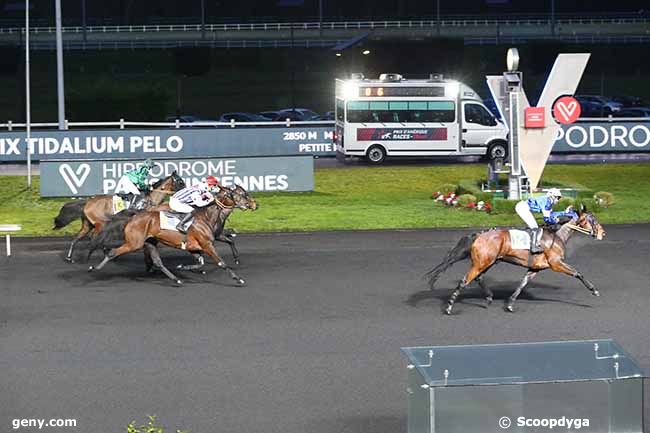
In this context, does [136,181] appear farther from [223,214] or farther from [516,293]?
[516,293]

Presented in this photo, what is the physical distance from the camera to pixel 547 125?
3014cm

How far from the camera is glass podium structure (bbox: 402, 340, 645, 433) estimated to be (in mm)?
9648

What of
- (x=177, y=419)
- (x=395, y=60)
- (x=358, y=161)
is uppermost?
(x=395, y=60)

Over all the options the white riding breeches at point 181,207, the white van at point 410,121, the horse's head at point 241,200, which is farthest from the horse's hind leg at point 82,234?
the white van at point 410,121

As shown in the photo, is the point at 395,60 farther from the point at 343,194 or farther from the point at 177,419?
the point at 177,419

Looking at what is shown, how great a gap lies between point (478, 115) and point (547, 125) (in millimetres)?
10638

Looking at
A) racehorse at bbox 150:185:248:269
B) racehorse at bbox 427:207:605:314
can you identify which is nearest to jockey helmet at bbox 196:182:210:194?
racehorse at bbox 150:185:248:269

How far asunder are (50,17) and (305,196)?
192 feet

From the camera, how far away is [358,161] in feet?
136

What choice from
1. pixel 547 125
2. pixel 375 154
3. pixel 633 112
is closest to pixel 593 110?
pixel 633 112

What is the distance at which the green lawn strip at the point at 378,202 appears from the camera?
28.5 meters

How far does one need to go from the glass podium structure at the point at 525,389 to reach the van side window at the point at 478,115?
3094 cm

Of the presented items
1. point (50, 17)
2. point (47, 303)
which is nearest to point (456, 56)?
point (50, 17)

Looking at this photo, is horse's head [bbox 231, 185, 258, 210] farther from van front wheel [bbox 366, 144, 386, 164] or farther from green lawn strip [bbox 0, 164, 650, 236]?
van front wheel [bbox 366, 144, 386, 164]
